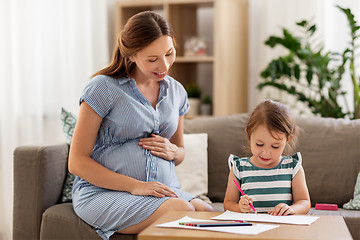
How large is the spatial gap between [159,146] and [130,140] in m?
0.11

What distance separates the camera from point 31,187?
221cm

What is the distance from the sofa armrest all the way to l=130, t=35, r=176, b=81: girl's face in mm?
613

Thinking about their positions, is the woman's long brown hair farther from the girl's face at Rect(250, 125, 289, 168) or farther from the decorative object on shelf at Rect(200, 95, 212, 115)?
the decorative object on shelf at Rect(200, 95, 212, 115)

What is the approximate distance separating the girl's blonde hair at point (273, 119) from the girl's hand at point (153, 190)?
370 mm

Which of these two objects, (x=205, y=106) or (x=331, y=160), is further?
(x=205, y=106)

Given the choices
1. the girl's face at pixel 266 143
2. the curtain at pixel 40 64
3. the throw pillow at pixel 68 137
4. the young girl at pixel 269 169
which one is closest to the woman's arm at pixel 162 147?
the young girl at pixel 269 169

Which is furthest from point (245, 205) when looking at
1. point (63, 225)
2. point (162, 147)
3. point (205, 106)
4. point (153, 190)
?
point (205, 106)

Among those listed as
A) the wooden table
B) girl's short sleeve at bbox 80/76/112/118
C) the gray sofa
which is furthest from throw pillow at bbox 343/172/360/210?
girl's short sleeve at bbox 80/76/112/118

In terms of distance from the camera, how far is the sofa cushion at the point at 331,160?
7.79ft

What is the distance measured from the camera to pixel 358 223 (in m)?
2.07

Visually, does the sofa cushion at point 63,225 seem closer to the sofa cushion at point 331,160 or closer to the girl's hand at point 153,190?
the girl's hand at point 153,190

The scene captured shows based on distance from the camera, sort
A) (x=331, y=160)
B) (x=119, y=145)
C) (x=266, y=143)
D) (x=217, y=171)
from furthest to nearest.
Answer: (x=217, y=171) → (x=331, y=160) → (x=119, y=145) → (x=266, y=143)

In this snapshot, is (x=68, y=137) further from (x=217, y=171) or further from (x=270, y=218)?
(x=270, y=218)

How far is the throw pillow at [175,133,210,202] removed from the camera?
7.97 feet
